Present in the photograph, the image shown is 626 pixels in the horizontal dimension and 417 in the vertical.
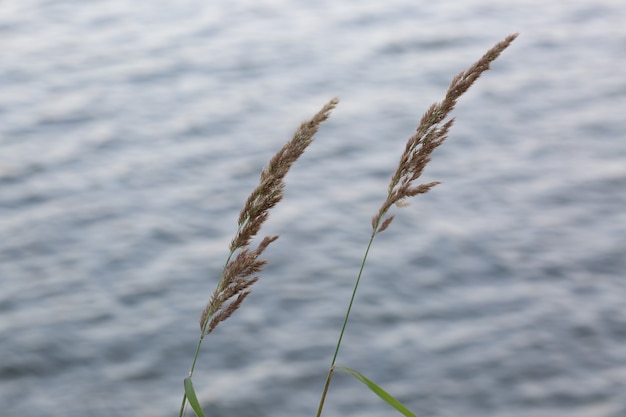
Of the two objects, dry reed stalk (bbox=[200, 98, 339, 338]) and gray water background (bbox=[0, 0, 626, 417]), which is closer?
dry reed stalk (bbox=[200, 98, 339, 338])

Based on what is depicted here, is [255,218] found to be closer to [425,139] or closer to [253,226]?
[253,226]

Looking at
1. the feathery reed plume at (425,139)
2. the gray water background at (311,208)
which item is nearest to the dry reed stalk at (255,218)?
the feathery reed plume at (425,139)

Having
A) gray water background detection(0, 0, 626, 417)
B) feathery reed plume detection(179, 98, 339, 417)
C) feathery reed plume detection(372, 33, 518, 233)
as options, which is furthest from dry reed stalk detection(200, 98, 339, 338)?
gray water background detection(0, 0, 626, 417)

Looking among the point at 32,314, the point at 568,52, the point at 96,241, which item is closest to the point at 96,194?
the point at 96,241

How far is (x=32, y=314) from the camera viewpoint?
3611 millimetres

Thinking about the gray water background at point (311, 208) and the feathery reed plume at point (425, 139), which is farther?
the gray water background at point (311, 208)

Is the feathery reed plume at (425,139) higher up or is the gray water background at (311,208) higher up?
the feathery reed plume at (425,139)

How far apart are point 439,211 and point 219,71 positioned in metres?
1.67

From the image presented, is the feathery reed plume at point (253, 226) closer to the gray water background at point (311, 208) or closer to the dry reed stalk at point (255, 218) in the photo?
the dry reed stalk at point (255, 218)

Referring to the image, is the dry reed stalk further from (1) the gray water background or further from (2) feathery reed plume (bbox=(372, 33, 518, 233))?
(1) the gray water background

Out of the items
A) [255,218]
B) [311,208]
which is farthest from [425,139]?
[311,208]

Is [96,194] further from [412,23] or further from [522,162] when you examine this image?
[412,23]

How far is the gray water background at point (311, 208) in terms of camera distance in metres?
3.34

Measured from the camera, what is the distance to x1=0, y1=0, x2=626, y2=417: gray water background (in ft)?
11.0
